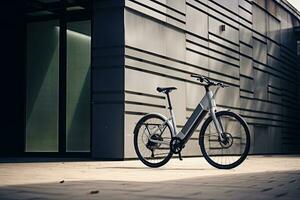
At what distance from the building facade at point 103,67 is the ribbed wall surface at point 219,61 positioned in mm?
23

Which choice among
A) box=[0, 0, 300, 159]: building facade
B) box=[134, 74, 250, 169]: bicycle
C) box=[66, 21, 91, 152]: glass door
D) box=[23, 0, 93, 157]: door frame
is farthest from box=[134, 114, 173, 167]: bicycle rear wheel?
box=[23, 0, 93, 157]: door frame

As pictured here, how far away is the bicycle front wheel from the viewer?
16.0 ft

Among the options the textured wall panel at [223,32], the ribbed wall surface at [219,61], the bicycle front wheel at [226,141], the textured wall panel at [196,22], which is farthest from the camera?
the textured wall panel at [223,32]

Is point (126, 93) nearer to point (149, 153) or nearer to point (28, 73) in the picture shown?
point (149, 153)

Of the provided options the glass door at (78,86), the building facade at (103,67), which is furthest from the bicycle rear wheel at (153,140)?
the glass door at (78,86)

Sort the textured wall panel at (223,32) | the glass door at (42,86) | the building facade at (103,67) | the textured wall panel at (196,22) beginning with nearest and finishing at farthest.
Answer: the building facade at (103,67)
the glass door at (42,86)
the textured wall panel at (196,22)
the textured wall panel at (223,32)

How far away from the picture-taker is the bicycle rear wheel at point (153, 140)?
5.42 metres

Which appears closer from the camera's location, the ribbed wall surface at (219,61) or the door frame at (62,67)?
the ribbed wall surface at (219,61)

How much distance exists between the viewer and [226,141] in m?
4.94

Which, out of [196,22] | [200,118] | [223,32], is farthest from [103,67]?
[223,32]

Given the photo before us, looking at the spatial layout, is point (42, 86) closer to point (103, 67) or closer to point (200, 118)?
point (103, 67)

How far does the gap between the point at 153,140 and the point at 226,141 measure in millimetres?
929

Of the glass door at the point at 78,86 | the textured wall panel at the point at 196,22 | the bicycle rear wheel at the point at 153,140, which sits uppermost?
the textured wall panel at the point at 196,22

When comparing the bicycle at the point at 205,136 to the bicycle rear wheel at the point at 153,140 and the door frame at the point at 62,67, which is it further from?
the door frame at the point at 62,67
